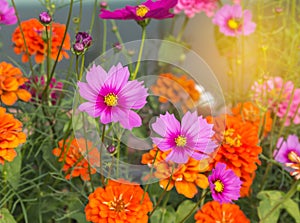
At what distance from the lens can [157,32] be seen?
108cm

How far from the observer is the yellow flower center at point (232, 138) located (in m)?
0.50

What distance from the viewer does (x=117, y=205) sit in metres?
0.43

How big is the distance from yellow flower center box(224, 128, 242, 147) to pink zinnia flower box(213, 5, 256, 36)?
22 centimetres

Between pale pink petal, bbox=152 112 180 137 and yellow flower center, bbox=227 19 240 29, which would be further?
yellow flower center, bbox=227 19 240 29

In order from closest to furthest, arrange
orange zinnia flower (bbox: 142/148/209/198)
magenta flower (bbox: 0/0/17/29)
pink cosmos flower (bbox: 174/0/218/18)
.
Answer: orange zinnia flower (bbox: 142/148/209/198) → magenta flower (bbox: 0/0/17/29) → pink cosmos flower (bbox: 174/0/218/18)

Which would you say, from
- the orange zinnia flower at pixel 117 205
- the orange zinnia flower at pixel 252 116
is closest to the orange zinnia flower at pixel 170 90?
the orange zinnia flower at pixel 252 116

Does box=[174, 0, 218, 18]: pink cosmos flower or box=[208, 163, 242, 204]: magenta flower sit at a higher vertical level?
box=[174, 0, 218, 18]: pink cosmos flower

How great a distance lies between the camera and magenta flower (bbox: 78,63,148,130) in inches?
13.0

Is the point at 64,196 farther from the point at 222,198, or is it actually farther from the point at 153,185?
the point at 222,198

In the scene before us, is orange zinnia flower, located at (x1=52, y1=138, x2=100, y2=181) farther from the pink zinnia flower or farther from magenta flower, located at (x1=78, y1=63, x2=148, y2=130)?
the pink zinnia flower

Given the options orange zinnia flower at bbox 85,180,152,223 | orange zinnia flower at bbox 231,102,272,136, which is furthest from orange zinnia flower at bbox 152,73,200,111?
orange zinnia flower at bbox 85,180,152,223

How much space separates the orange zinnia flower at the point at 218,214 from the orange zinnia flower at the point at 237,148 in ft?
0.10

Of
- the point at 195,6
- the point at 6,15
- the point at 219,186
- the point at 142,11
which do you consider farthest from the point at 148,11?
the point at 195,6

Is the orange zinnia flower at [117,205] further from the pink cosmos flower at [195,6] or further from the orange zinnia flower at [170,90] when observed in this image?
the pink cosmos flower at [195,6]
